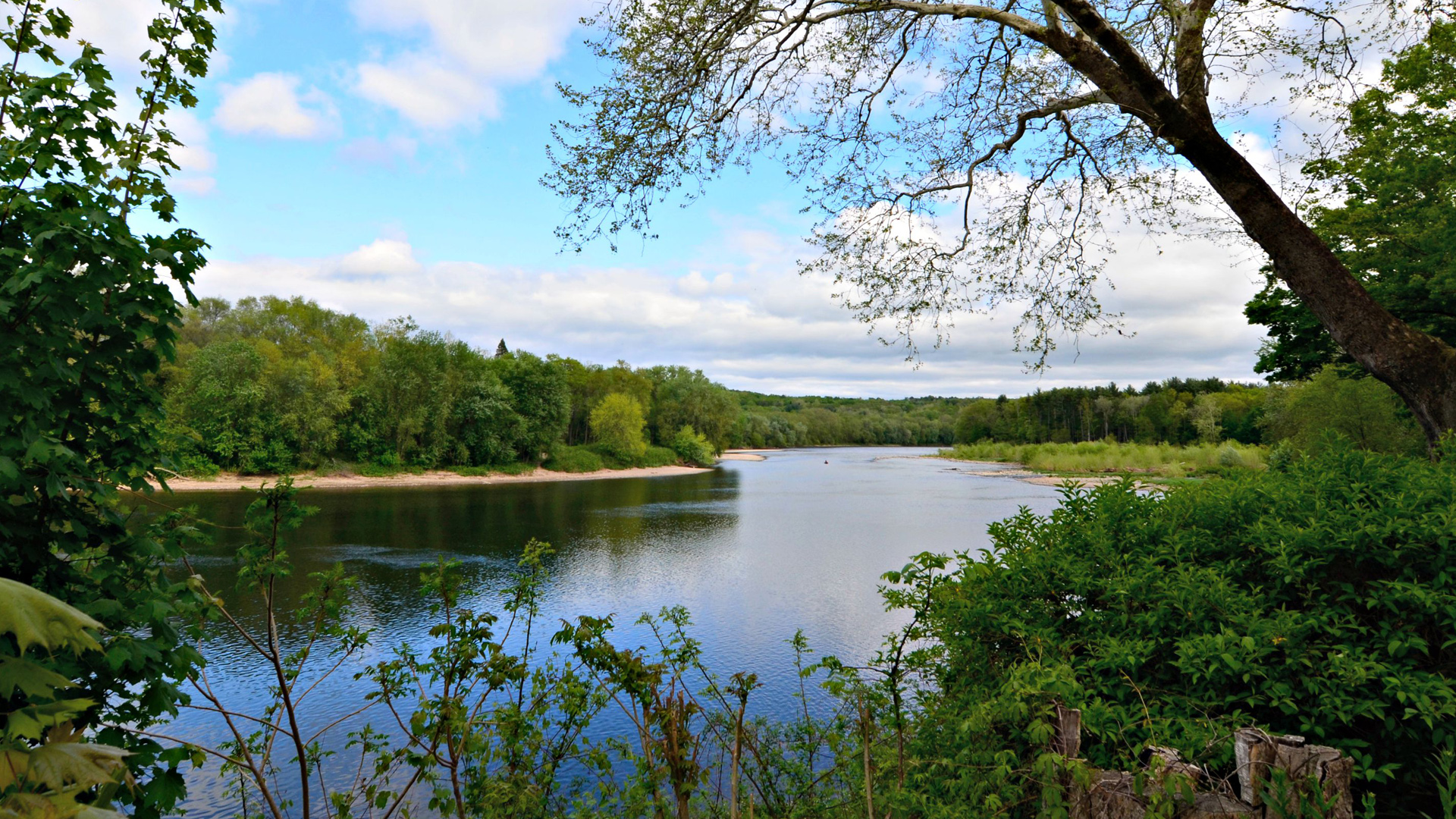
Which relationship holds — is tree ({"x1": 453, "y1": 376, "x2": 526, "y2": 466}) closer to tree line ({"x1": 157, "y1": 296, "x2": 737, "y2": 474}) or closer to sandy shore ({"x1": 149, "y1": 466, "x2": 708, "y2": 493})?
tree line ({"x1": 157, "y1": 296, "x2": 737, "y2": 474})

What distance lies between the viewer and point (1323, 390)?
26.2 m

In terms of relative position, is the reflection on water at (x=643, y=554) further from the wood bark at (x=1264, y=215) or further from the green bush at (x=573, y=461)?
the green bush at (x=573, y=461)

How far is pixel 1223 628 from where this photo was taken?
2553 mm

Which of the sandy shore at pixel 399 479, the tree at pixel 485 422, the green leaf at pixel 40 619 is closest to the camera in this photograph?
the green leaf at pixel 40 619

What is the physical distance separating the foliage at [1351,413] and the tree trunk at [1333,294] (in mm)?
18948

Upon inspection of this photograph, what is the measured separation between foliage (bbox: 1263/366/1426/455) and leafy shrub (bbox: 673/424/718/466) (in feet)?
144

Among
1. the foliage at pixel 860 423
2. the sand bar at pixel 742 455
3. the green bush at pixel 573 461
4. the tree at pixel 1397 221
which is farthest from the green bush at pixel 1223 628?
the foliage at pixel 860 423

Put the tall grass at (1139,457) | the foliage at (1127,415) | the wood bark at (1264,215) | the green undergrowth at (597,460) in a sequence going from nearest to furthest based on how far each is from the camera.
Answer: the wood bark at (1264,215) → the tall grass at (1139,457) → the green undergrowth at (597,460) → the foliage at (1127,415)

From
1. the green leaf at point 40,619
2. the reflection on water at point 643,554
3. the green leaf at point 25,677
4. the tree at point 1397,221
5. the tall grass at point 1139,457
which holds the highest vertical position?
the tree at point 1397,221

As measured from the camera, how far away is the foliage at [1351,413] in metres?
21.6

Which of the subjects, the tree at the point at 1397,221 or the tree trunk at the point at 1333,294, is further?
the tree at the point at 1397,221

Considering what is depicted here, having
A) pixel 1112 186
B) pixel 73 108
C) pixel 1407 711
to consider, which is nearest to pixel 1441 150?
pixel 1112 186

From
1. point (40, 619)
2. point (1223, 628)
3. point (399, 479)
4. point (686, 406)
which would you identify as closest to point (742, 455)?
point (686, 406)

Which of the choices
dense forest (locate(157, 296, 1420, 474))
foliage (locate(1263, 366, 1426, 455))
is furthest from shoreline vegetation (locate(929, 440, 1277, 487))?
foliage (locate(1263, 366, 1426, 455))
